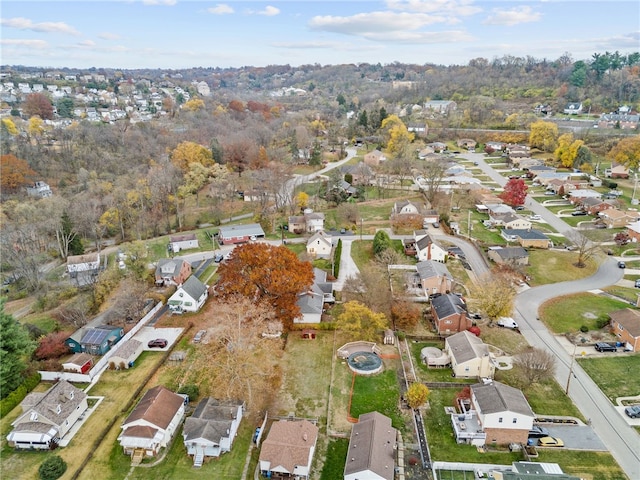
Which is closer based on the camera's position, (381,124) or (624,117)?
(624,117)

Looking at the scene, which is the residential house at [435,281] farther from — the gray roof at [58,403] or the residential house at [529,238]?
the gray roof at [58,403]

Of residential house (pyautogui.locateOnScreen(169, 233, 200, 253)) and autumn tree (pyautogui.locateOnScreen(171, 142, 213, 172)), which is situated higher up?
autumn tree (pyautogui.locateOnScreen(171, 142, 213, 172))

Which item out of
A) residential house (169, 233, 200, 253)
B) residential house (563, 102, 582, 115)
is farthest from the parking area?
residential house (563, 102, 582, 115)

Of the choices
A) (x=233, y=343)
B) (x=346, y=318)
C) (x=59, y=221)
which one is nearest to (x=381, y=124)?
(x=59, y=221)

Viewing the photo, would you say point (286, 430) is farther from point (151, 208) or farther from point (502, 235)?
point (151, 208)

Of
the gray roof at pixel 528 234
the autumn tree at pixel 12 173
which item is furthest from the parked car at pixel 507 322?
the autumn tree at pixel 12 173

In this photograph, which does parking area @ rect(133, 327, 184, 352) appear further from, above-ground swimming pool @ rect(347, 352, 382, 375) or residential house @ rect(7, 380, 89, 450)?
above-ground swimming pool @ rect(347, 352, 382, 375)

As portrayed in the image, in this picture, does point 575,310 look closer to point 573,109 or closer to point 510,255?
point 510,255
